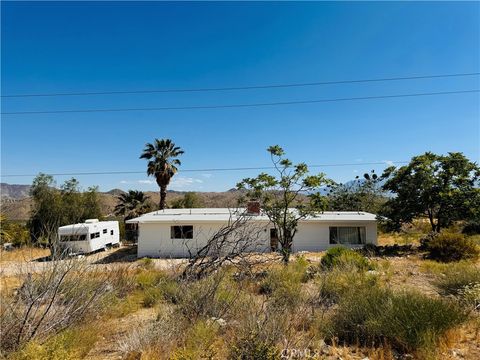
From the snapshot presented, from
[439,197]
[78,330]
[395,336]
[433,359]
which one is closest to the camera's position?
[433,359]

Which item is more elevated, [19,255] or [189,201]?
[189,201]

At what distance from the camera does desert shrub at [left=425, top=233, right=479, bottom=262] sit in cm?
1422

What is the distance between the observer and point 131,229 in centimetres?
3262

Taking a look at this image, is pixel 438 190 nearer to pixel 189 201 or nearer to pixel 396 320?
pixel 396 320

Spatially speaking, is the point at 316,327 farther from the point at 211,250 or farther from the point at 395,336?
the point at 211,250

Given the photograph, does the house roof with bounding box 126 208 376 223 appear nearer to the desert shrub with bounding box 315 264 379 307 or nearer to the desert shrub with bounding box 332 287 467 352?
the desert shrub with bounding box 315 264 379 307

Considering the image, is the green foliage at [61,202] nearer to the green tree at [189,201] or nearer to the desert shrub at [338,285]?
the green tree at [189,201]

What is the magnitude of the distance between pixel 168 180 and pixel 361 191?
89.1ft

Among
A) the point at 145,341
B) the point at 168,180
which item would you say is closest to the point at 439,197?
the point at 145,341

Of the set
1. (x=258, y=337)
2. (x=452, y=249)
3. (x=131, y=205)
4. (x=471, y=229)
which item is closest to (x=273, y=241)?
(x=452, y=249)

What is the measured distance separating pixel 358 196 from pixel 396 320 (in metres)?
39.8

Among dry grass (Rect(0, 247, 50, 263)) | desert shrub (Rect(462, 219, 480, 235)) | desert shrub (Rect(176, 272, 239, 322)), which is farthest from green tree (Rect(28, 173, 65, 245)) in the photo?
desert shrub (Rect(462, 219, 480, 235))

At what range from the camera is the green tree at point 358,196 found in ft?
134

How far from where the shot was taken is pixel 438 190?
65.7ft
